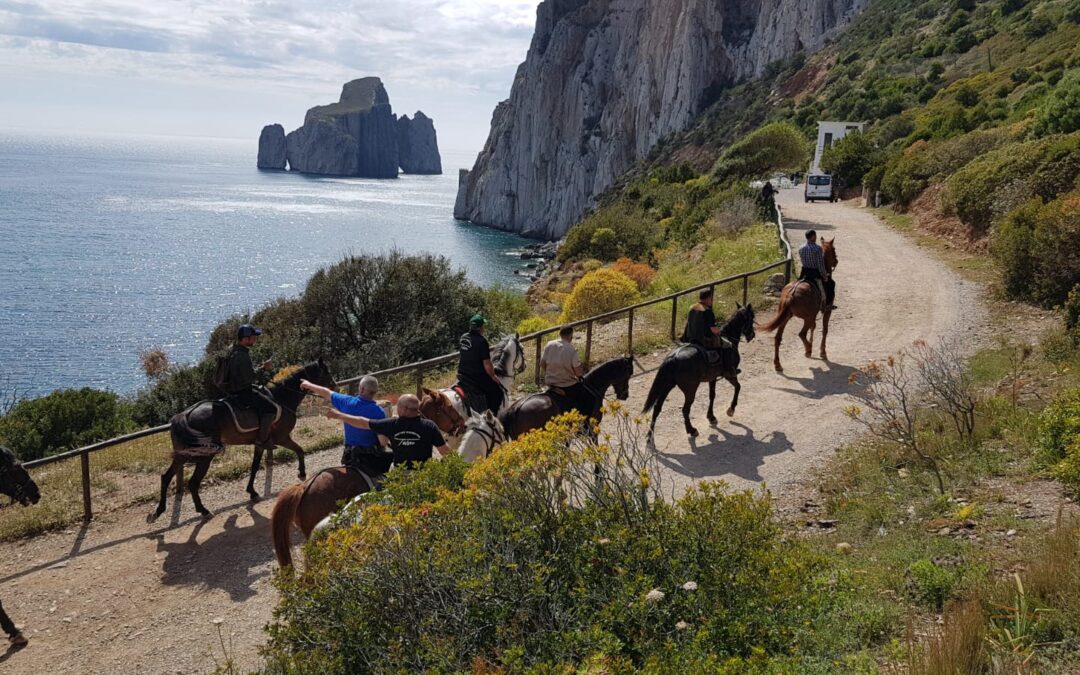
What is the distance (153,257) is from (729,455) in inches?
3003

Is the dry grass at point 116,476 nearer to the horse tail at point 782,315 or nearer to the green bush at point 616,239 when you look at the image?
the horse tail at point 782,315

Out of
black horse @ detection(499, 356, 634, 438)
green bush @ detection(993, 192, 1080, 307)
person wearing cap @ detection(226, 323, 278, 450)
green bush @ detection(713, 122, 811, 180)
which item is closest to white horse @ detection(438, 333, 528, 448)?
black horse @ detection(499, 356, 634, 438)

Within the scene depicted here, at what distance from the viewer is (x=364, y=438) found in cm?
805

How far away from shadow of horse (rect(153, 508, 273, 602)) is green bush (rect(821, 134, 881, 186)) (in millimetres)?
35818

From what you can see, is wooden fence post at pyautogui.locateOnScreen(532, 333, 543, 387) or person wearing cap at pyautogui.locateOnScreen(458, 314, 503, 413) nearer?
person wearing cap at pyautogui.locateOnScreen(458, 314, 503, 413)

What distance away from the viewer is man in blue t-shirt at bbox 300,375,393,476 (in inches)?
312

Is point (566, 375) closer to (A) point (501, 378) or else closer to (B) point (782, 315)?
(A) point (501, 378)

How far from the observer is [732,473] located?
1023cm

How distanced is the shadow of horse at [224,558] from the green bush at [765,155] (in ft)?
111

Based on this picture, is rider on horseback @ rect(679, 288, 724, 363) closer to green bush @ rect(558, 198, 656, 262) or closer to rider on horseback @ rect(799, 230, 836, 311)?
rider on horseback @ rect(799, 230, 836, 311)

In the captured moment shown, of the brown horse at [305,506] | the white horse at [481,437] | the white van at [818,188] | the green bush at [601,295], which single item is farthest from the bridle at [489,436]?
the white van at [818,188]

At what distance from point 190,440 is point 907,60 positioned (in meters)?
66.1

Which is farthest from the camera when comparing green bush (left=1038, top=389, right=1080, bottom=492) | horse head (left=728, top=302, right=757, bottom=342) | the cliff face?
the cliff face

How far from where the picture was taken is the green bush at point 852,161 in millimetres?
38281
